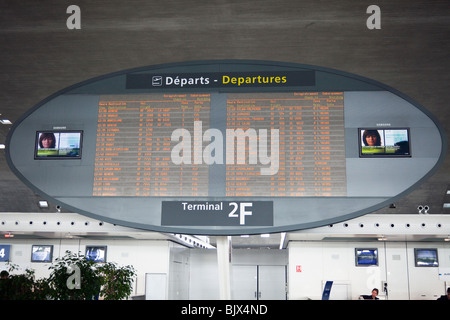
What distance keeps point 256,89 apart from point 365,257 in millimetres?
9629

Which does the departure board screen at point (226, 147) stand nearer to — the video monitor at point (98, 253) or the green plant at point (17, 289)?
the green plant at point (17, 289)

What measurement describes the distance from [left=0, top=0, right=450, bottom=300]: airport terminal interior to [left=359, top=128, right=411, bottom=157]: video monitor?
34mm

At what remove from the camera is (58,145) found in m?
3.28

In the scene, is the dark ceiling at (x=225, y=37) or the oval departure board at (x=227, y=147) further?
the dark ceiling at (x=225, y=37)

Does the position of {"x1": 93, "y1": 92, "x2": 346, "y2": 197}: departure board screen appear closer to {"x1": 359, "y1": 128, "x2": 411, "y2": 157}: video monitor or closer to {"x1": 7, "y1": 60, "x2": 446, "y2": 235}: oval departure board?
{"x1": 7, "y1": 60, "x2": 446, "y2": 235}: oval departure board

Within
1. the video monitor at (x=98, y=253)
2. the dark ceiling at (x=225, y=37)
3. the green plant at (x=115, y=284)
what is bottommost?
the green plant at (x=115, y=284)

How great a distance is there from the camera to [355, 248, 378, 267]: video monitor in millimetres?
11789

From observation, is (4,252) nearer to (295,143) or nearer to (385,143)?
(295,143)

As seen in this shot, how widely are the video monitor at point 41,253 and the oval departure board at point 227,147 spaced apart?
419 inches

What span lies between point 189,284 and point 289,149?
13.2 metres

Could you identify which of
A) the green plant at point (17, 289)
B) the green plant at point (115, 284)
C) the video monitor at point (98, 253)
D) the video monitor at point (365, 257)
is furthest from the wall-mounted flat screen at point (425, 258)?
→ the green plant at point (17, 289)

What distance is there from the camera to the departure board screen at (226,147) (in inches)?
122

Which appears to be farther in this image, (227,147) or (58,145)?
(58,145)

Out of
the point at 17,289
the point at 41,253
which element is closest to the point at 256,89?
the point at 17,289
